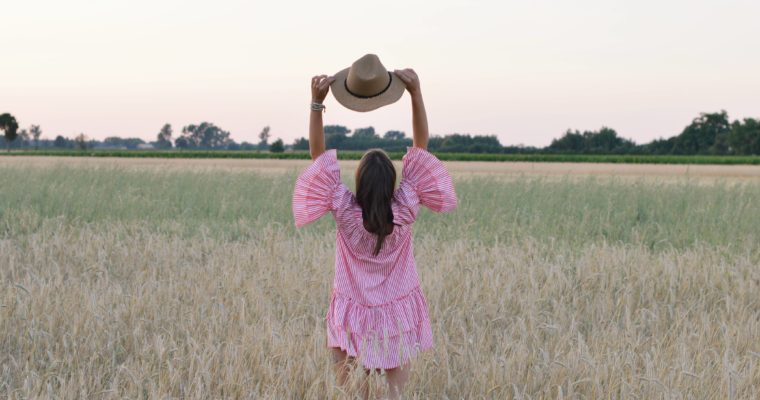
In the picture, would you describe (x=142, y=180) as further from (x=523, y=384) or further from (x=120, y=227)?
(x=523, y=384)

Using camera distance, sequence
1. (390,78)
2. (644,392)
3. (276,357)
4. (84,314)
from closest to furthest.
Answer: (390,78) → (644,392) → (276,357) → (84,314)

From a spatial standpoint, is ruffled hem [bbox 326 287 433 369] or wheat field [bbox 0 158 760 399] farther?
wheat field [bbox 0 158 760 399]

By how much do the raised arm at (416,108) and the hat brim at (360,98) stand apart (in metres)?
0.04

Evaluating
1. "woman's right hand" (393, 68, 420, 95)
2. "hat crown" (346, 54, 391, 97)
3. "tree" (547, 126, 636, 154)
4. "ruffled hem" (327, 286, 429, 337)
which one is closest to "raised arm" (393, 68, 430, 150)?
"woman's right hand" (393, 68, 420, 95)

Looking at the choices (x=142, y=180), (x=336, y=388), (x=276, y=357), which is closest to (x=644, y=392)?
(x=336, y=388)

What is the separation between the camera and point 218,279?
5875 millimetres

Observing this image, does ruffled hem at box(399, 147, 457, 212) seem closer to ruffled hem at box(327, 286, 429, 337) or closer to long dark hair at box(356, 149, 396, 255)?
long dark hair at box(356, 149, 396, 255)

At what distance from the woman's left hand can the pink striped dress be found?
235 millimetres

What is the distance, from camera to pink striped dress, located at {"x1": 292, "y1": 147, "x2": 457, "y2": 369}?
3041 mm

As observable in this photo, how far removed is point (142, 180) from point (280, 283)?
35.0 ft

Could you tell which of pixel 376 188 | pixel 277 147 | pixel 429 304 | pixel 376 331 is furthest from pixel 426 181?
pixel 277 147

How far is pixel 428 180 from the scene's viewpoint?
3090 mm

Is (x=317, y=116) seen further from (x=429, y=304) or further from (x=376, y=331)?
(x=429, y=304)

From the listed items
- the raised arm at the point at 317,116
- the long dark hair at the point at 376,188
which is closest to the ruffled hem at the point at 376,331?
the long dark hair at the point at 376,188
